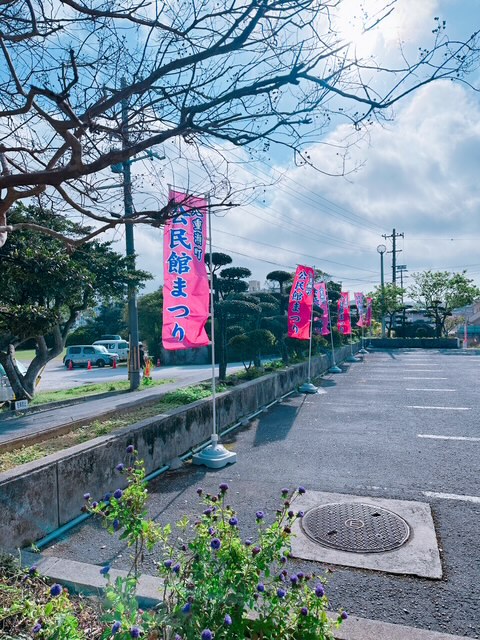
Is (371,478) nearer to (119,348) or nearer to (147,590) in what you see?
(147,590)

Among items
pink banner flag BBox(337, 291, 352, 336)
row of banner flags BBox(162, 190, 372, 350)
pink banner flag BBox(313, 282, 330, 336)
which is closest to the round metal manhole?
row of banner flags BBox(162, 190, 372, 350)

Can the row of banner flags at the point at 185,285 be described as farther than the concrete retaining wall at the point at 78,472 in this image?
Yes

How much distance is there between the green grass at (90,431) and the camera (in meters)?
4.49

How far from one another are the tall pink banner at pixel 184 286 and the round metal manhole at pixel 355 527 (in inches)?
124

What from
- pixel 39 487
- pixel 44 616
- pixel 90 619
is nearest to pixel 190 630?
pixel 44 616

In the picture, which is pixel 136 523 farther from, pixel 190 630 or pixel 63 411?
pixel 63 411

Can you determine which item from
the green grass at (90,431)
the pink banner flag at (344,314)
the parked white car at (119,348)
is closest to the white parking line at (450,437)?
the green grass at (90,431)

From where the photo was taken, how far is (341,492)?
16.9ft

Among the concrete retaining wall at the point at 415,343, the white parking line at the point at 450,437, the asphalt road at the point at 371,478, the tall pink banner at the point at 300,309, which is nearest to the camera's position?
the asphalt road at the point at 371,478

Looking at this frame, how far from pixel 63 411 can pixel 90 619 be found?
436 inches

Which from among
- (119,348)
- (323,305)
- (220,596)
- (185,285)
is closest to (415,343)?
(323,305)

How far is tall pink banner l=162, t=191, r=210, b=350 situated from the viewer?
685cm

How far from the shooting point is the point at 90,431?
578 cm

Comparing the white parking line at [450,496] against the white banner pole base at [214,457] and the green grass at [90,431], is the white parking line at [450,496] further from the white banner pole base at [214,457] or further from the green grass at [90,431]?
the green grass at [90,431]
